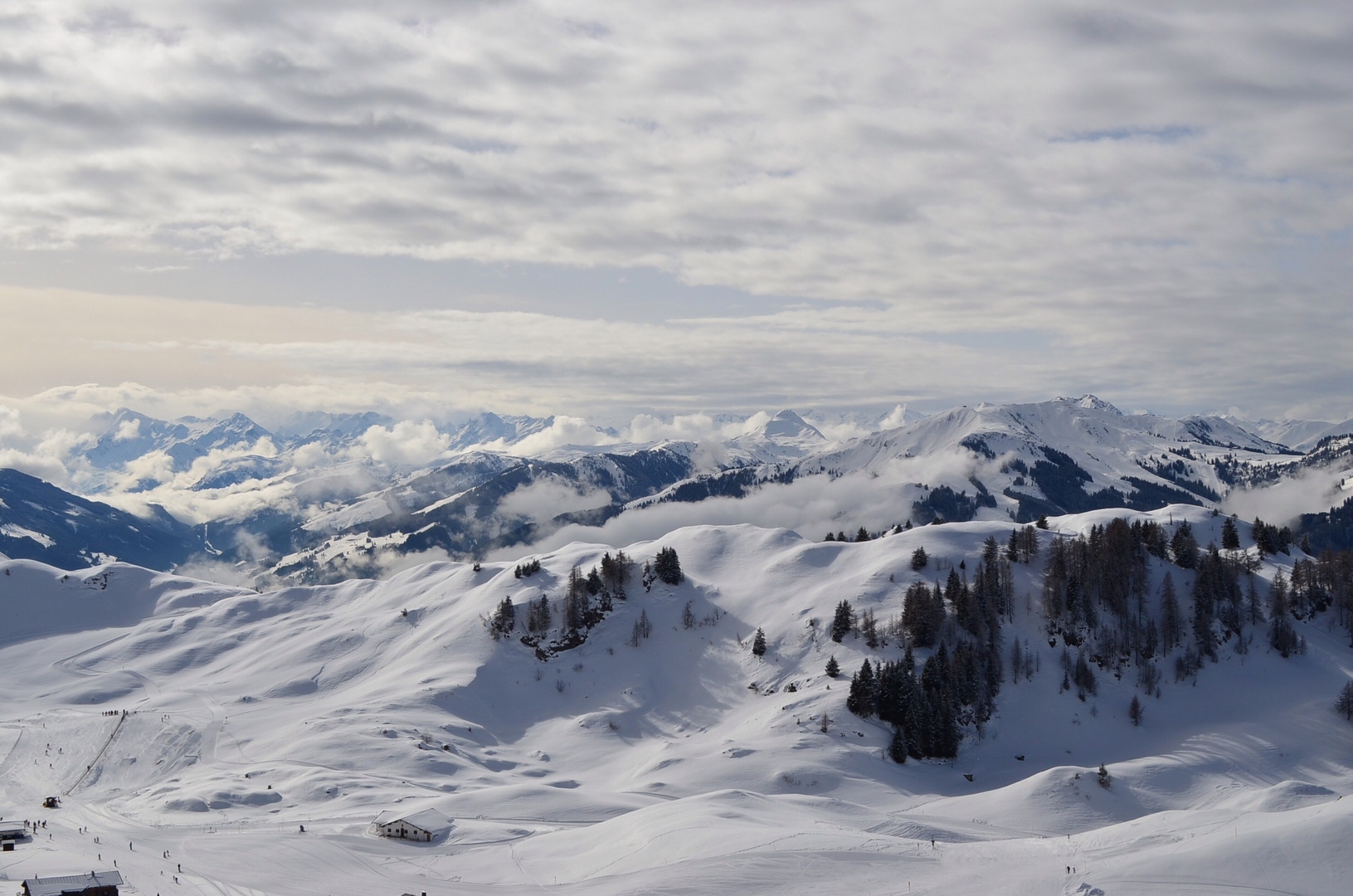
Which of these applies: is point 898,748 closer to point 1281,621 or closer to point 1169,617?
point 1169,617

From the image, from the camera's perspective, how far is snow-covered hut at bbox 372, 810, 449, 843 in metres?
97.8

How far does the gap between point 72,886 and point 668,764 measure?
252 ft

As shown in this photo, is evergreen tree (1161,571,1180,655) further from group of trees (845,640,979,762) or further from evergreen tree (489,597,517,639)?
evergreen tree (489,597,517,639)

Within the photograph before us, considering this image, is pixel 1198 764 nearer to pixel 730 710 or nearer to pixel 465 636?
pixel 730 710

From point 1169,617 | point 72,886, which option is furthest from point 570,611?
point 1169,617

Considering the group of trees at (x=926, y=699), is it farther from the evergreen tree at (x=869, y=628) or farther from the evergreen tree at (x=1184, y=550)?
the evergreen tree at (x=1184, y=550)

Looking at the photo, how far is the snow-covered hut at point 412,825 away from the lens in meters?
97.8

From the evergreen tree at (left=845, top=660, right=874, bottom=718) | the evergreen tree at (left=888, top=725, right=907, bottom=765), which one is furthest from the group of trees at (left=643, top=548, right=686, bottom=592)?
the evergreen tree at (left=888, top=725, right=907, bottom=765)

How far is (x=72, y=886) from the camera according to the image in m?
72.8

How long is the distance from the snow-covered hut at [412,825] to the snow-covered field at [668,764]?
1277mm

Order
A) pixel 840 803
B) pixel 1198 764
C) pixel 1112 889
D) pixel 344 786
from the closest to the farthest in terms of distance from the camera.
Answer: pixel 1112 889
pixel 840 803
pixel 344 786
pixel 1198 764

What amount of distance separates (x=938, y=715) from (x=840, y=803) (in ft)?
103

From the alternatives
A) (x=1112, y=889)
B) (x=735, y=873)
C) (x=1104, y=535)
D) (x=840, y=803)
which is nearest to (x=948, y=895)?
(x=1112, y=889)

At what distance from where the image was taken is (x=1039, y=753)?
13762 cm
